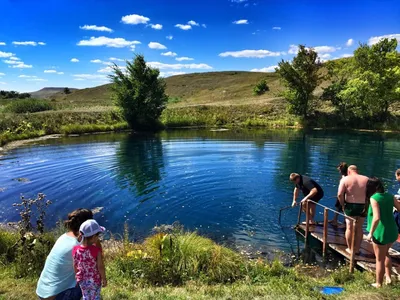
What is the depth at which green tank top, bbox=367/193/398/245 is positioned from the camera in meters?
6.98

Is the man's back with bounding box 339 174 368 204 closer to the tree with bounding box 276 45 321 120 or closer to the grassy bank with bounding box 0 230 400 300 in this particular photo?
the grassy bank with bounding box 0 230 400 300

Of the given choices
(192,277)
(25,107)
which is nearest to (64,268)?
(192,277)

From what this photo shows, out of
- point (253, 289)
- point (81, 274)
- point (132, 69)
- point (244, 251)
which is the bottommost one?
point (244, 251)

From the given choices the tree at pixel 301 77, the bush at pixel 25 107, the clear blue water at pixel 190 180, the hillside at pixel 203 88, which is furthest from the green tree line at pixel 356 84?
the bush at pixel 25 107

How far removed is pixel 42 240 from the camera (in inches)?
348

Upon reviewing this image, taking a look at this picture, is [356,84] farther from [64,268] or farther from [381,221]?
[64,268]

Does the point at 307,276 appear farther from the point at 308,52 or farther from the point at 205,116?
the point at 205,116

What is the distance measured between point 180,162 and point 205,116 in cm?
3857

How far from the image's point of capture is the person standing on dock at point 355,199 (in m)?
9.40

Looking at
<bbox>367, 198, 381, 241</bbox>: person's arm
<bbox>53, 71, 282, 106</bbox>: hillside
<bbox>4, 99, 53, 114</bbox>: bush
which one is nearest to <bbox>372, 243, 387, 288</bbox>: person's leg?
<bbox>367, 198, 381, 241</bbox>: person's arm

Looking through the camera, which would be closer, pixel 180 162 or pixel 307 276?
pixel 307 276

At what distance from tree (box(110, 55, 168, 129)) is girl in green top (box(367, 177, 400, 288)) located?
45.3 metres

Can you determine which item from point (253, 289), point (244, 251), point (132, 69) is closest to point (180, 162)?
point (244, 251)

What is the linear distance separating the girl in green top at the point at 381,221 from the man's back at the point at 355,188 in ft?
6.63
